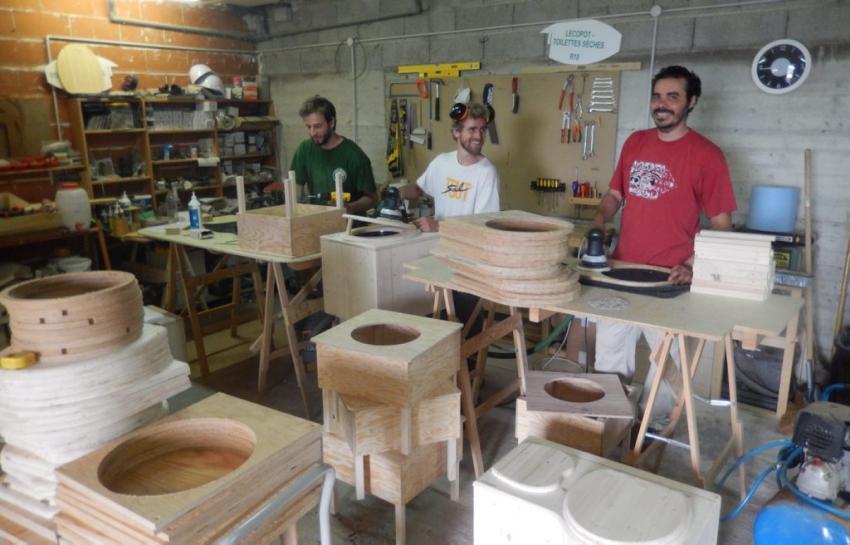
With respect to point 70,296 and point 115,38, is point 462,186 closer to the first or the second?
point 70,296

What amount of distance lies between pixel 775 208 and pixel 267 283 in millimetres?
2987

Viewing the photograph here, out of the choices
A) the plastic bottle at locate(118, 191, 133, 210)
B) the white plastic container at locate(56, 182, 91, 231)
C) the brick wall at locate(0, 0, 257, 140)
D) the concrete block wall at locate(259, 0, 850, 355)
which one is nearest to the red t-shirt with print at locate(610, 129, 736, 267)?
the concrete block wall at locate(259, 0, 850, 355)

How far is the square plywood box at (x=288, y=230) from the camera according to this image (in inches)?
123

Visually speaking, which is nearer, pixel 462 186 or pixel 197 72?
pixel 462 186

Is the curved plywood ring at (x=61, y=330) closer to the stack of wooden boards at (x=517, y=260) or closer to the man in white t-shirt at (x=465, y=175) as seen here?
the stack of wooden boards at (x=517, y=260)

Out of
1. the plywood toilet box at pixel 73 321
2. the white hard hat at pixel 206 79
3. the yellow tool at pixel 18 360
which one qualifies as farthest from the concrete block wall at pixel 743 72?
the yellow tool at pixel 18 360

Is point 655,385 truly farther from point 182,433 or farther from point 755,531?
point 182,433

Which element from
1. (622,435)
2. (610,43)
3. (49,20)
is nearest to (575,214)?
(610,43)

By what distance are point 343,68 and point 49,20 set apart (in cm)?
243

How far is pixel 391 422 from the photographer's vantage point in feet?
7.16

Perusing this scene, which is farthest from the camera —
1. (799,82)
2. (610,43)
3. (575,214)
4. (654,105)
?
(575,214)

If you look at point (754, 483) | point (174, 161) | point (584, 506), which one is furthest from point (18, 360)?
point (174, 161)

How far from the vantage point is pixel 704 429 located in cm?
318

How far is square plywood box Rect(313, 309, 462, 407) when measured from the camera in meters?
2.11
